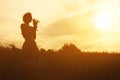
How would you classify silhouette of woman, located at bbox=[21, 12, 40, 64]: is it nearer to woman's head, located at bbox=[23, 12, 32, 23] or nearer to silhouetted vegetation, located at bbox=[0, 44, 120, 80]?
woman's head, located at bbox=[23, 12, 32, 23]

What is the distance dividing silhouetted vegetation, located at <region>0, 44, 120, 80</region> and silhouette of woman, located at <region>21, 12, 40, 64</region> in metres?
0.14

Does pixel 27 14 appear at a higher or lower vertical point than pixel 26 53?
higher

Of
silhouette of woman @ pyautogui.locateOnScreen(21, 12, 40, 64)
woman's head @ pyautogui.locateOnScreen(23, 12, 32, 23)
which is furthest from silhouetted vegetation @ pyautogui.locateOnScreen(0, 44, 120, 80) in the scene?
woman's head @ pyautogui.locateOnScreen(23, 12, 32, 23)

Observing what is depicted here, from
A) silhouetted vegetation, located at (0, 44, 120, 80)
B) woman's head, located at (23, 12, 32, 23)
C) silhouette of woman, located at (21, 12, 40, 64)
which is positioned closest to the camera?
silhouetted vegetation, located at (0, 44, 120, 80)

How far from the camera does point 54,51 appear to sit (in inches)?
975

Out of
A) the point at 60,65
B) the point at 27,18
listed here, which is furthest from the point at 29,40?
the point at 60,65

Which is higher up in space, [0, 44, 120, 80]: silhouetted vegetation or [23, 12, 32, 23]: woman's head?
[23, 12, 32, 23]: woman's head

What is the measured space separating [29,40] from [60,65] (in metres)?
2.51

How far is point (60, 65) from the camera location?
23.1m

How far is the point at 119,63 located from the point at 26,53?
5.51 meters

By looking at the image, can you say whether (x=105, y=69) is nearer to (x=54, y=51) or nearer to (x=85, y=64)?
(x=85, y=64)

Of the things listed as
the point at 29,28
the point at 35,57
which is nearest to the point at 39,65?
the point at 35,57

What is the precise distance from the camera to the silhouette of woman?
21.3 meters

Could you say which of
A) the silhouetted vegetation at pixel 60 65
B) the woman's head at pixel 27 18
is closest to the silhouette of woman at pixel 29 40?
the woman's head at pixel 27 18
